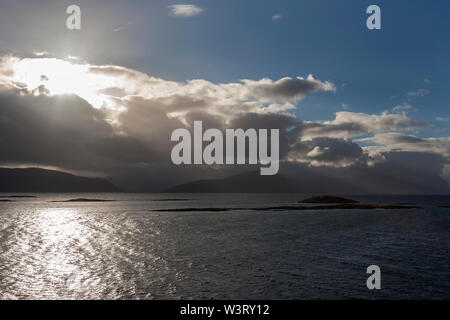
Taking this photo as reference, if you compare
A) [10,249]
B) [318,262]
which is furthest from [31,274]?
[318,262]

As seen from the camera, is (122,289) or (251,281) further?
(251,281)

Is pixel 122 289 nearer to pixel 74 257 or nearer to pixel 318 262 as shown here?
pixel 74 257

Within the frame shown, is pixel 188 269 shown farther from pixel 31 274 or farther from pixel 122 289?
pixel 31 274

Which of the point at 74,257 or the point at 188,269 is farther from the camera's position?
the point at 74,257

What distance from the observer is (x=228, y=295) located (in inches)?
940

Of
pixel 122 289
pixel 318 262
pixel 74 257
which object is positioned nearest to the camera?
pixel 122 289

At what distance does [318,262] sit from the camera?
34.4m
